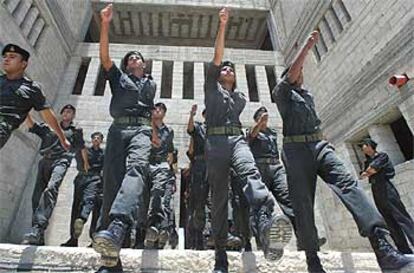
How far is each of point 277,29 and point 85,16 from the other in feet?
26.7

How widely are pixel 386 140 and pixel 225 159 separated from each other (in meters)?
6.05

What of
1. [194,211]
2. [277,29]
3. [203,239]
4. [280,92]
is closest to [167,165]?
[194,211]

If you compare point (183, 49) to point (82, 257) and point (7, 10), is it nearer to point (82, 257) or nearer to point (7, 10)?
point (7, 10)

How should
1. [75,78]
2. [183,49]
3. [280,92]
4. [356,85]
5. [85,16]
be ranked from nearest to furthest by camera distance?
1. [280,92]
2. [356,85]
3. [75,78]
4. [183,49]
5. [85,16]

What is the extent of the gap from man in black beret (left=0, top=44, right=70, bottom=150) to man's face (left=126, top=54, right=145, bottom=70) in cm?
91

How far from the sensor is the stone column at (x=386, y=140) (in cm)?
688

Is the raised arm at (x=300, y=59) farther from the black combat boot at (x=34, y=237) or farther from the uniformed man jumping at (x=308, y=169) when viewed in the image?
the black combat boot at (x=34, y=237)

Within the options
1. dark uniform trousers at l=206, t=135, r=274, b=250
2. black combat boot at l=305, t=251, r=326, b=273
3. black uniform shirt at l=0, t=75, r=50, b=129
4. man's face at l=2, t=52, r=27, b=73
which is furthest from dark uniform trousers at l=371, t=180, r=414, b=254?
man's face at l=2, t=52, r=27, b=73

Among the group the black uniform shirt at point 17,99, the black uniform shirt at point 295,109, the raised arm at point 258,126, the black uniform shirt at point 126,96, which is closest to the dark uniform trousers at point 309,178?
the black uniform shirt at point 295,109

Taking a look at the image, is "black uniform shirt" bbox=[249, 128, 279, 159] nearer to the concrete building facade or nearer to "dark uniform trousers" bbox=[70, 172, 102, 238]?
"dark uniform trousers" bbox=[70, 172, 102, 238]

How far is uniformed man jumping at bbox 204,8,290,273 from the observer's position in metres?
2.17

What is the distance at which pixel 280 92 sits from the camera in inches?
109

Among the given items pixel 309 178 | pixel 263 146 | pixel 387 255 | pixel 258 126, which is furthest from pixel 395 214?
pixel 387 255

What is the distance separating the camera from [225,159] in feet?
8.21
